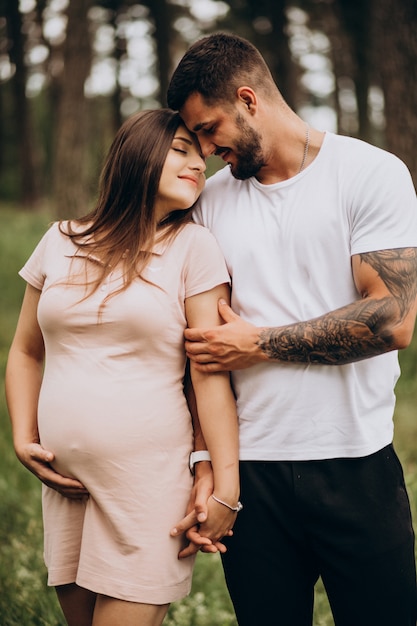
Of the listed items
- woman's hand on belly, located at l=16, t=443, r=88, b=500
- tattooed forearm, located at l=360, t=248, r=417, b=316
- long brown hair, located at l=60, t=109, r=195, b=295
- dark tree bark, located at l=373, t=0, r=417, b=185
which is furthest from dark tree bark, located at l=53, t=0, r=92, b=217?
tattooed forearm, located at l=360, t=248, r=417, b=316

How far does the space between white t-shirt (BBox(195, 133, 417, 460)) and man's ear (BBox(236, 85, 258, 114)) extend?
0.32 meters

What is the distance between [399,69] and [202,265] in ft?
14.7

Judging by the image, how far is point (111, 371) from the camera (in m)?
2.53

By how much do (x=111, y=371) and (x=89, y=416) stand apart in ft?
0.56

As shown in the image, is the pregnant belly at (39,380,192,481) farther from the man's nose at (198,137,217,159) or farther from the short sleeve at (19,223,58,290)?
the man's nose at (198,137,217,159)

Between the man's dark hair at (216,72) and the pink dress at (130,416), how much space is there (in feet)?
1.82

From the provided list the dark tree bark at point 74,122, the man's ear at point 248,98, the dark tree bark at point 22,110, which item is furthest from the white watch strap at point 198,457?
the dark tree bark at point 22,110

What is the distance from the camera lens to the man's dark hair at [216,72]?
2.75 meters

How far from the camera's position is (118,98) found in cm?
2253

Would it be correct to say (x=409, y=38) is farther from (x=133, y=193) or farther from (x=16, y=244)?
(x=16, y=244)

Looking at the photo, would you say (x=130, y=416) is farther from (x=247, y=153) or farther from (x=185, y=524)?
(x=247, y=153)

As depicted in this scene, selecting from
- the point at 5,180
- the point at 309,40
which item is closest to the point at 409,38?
the point at 309,40

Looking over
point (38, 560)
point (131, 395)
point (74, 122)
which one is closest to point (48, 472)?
point (131, 395)

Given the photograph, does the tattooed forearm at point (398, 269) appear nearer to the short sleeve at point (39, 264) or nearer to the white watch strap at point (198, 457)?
the white watch strap at point (198, 457)
